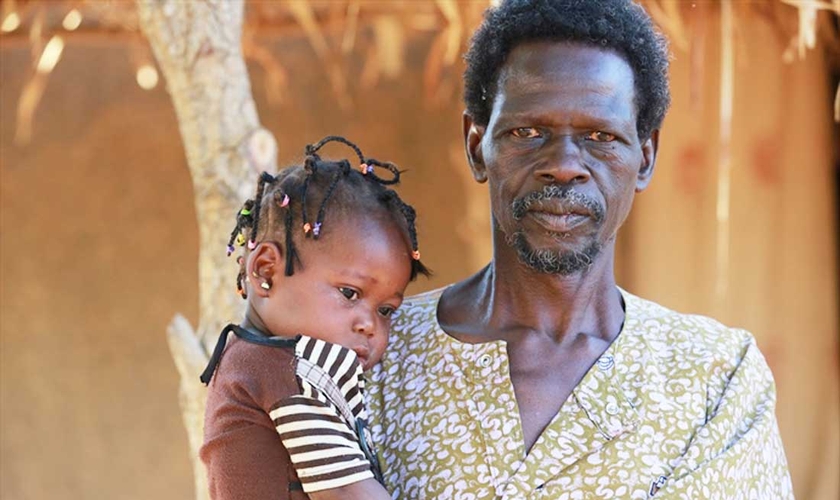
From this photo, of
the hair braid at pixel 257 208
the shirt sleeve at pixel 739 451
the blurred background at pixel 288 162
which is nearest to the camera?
the shirt sleeve at pixel 739 451

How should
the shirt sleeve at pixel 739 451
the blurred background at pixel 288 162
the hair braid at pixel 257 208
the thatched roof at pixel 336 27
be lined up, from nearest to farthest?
the shirt sleeve at pixel 739 451 → the hair braid at pixel 257 208 → the thatched roof at pixel 336 27 → the blurred background at pixel 288 162

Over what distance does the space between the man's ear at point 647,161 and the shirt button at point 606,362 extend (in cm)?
37

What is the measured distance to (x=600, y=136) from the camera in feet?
8.13

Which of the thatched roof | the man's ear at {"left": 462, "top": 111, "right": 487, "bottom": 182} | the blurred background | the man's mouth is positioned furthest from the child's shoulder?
the blurred background

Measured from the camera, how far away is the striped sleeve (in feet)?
6.95

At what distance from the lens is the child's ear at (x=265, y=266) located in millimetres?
2314

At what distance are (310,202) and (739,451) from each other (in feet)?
2.94

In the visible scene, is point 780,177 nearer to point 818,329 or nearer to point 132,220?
point 818,329

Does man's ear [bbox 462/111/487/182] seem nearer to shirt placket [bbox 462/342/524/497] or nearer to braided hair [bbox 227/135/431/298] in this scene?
braided hair [bbox 227/135/431/298]

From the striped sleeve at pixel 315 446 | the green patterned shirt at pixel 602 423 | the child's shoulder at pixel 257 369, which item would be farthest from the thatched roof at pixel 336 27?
the striped sleeve at pixel 315 446

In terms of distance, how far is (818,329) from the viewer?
187 inches

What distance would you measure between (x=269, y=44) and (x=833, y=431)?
257cm

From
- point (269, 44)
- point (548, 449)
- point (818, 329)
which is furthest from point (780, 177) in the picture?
point (548, 449)

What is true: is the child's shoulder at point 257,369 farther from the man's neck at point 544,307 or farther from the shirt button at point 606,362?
the shirt button at point 606,362
